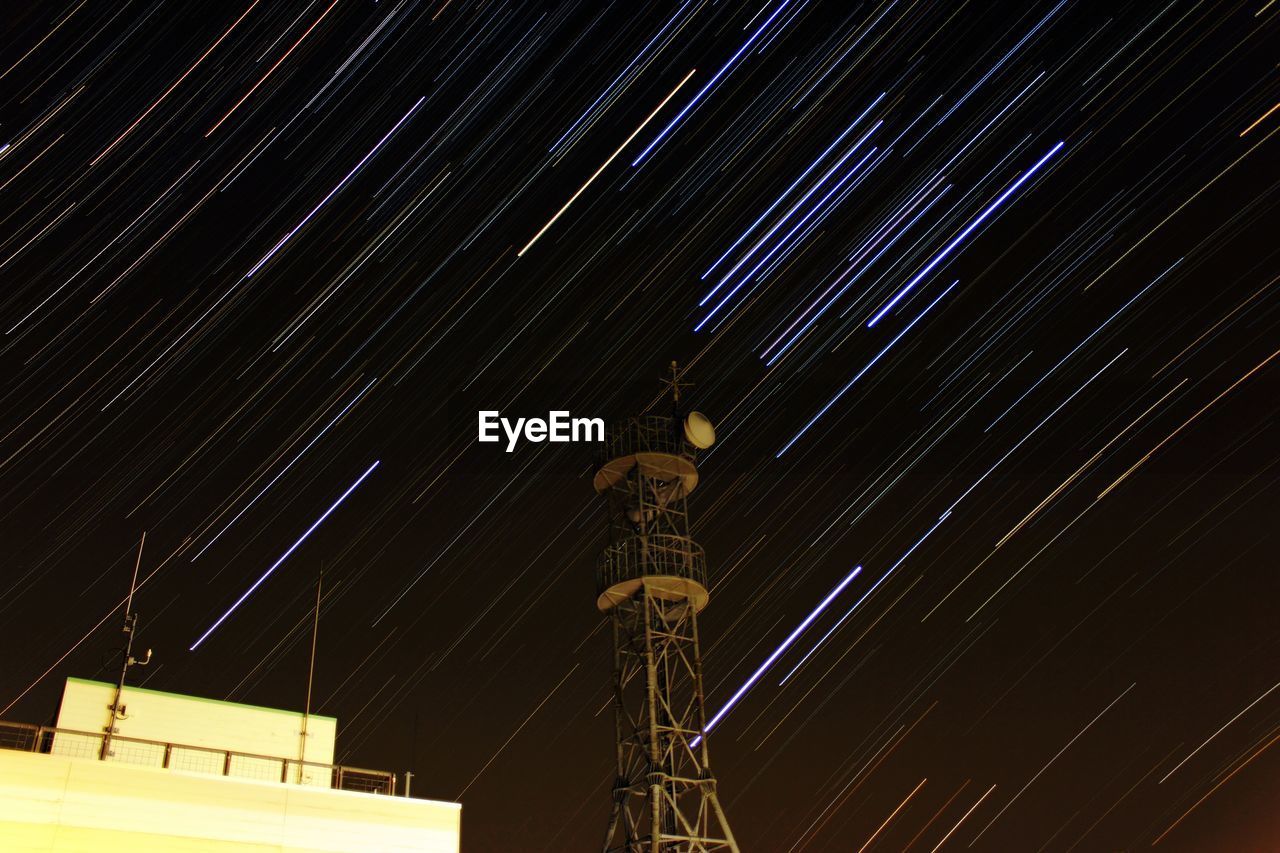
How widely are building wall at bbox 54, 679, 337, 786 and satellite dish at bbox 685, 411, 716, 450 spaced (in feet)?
39.8

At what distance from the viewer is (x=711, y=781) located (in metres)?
24.2

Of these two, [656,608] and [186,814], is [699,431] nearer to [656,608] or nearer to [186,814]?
[656,608]

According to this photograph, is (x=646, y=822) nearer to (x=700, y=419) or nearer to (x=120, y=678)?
(x=700, y=419)

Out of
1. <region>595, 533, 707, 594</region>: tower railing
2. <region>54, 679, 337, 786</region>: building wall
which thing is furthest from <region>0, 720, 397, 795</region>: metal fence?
<region>595, 533, 707, 594</region>: tower railing

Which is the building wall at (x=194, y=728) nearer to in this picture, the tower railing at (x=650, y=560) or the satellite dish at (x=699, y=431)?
the tower railing at (x=650, y=560)

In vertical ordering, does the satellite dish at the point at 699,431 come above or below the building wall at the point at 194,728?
above

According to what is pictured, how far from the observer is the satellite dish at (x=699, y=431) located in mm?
27641

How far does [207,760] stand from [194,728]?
831 mm

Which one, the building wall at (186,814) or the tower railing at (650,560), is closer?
the building wall at (186,814)

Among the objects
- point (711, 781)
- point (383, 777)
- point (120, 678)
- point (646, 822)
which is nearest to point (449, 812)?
point (383, 777)

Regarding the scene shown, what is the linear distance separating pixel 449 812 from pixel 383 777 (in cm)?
299

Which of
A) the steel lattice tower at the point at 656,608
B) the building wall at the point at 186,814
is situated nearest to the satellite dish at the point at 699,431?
the steel lattice tower at the point at 656,608

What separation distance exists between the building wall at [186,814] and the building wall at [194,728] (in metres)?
3.37

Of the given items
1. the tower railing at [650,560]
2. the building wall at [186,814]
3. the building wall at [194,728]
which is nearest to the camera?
the building wall at [186,814]
